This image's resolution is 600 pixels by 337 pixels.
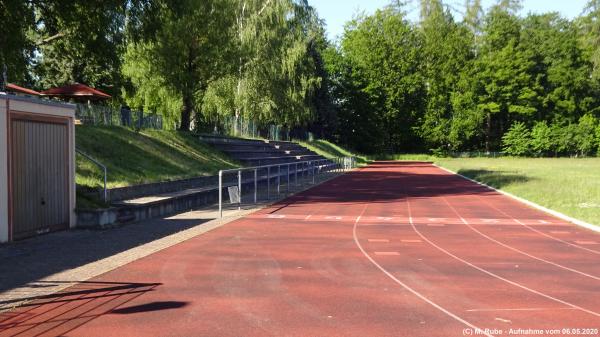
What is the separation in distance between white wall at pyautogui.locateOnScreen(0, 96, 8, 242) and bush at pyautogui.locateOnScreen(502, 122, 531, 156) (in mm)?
74937

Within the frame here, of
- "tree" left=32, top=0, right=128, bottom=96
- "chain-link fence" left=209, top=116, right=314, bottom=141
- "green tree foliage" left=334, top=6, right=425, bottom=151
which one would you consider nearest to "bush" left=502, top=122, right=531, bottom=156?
"green tree foliage" left=334, top=6, right=425, bottom=151

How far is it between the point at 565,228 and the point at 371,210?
18.2 ft

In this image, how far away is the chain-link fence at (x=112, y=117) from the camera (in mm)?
23422

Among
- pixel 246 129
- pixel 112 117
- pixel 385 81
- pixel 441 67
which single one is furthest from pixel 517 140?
pixel 112 117

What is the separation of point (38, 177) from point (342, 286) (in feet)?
24.6

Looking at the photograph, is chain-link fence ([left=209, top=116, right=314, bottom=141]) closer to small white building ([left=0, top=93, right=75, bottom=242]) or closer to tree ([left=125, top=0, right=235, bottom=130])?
tree ([left=125, top=0, right=235, bottom=130])

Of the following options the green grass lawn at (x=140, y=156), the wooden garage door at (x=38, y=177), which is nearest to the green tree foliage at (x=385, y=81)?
the green grass lawn at (x=140, y=156)

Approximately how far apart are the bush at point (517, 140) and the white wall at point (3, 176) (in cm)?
7494

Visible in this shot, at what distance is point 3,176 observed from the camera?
1061 cm

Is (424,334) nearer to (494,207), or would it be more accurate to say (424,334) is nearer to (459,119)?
(494,207)

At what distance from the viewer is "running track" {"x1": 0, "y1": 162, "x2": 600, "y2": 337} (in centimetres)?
586

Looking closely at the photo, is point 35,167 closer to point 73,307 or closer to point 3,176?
point 3,176

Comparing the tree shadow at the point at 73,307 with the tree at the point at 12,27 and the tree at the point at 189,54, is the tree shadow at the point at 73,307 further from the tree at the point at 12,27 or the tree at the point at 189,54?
the tree at the point at 189,54

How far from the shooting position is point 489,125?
275 ft
